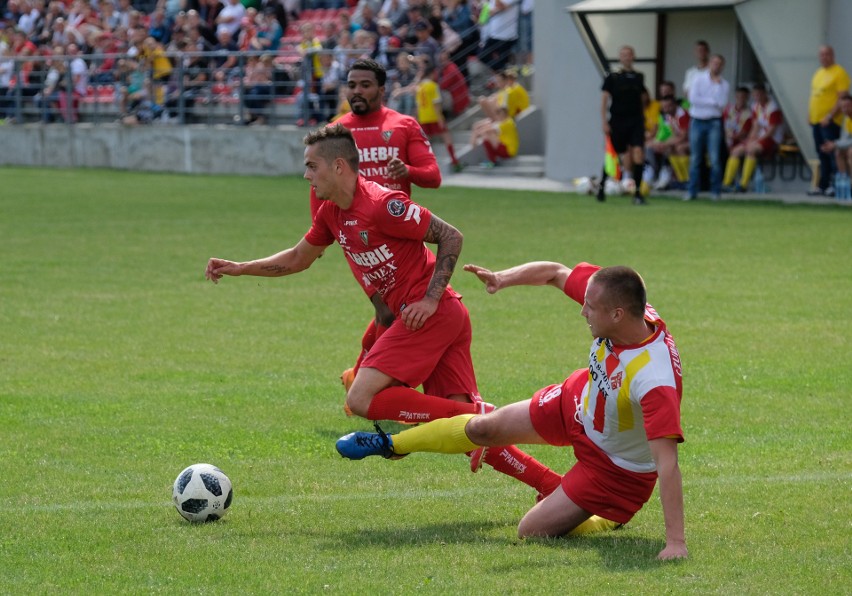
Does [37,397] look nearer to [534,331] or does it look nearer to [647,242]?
[534,331]

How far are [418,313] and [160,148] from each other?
2667 cm

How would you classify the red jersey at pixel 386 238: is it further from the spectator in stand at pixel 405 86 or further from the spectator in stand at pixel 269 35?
the spectator in stand at pixel 269 35

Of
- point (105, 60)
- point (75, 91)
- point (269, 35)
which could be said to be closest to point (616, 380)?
point (269, 35)

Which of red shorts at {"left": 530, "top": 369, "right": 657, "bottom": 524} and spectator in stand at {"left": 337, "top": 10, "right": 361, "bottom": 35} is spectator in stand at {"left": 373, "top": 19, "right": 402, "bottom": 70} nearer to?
spectator in stand at {"left": 337, "top": 10, "right": 361, "bottom": 35}

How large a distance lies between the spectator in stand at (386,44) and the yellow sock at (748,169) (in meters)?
8.73

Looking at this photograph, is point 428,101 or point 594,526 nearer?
point 594,526

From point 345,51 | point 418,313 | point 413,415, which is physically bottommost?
point 413,415

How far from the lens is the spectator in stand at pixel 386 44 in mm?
28094

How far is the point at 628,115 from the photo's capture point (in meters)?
21.5

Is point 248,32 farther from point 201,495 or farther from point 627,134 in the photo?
point 201,495

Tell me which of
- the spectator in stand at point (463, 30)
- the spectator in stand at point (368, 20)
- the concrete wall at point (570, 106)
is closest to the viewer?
the concrete wall at point (570, 106)

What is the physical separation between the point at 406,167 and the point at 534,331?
3211 millimetres

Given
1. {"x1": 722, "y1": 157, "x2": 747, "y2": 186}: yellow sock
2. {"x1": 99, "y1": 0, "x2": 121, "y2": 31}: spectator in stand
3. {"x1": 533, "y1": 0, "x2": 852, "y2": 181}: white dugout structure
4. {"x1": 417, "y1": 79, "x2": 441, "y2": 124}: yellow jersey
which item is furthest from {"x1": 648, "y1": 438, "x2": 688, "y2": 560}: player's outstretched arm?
{"x1": 99, "y1": 0, "x2": 121, "y2": 31}: spectator in stand

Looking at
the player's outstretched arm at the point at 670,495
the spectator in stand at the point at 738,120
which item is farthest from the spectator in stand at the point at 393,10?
the player's outstretched arm at the point at 670,495
